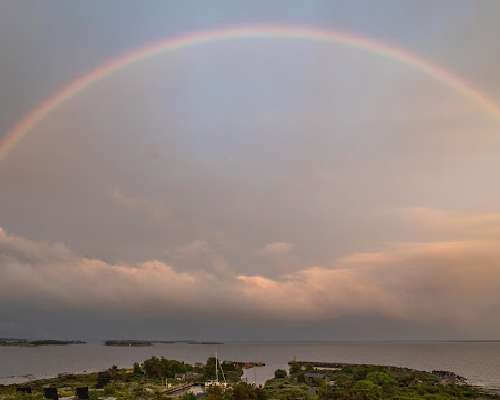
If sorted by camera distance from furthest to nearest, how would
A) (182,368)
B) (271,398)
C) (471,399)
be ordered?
(182,368)
(471,399)
(271,398)

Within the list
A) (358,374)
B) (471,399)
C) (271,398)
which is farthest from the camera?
(358,374)

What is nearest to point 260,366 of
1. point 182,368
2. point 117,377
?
point 182,368

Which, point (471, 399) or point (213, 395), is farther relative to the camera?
point (471, 399)

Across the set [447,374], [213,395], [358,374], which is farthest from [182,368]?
[447,374]

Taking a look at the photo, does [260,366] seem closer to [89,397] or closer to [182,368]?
[182,368]

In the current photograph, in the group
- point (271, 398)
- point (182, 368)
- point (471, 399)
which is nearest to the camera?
point (271, 398)

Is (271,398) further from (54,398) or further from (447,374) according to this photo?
(447,374)

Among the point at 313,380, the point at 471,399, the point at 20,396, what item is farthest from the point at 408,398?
the point at 20,396

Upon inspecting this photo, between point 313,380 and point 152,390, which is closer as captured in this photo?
point 152,390

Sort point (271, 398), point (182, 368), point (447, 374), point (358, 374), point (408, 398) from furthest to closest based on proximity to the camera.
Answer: point (447, 374) → point (182, 368) → point (358, 374) → point (271, 398) → point (408, 398)
